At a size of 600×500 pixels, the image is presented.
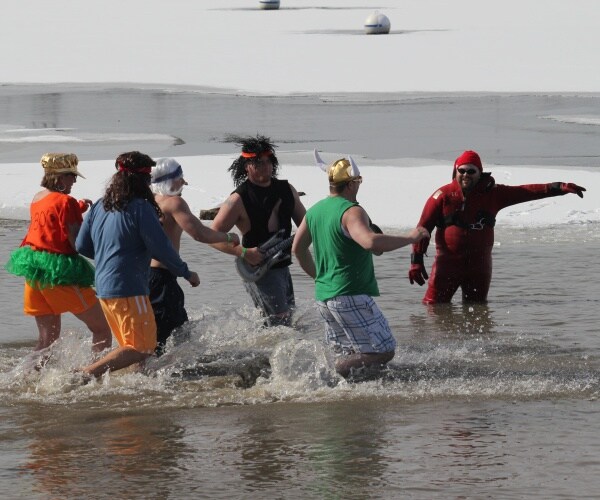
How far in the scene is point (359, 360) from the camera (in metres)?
7.50

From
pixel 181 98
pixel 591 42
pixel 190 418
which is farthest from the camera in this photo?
pixel 591 42

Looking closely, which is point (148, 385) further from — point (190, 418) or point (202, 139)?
point (202, 139)

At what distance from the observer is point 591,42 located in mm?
33969

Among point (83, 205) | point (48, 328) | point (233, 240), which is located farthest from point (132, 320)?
point (233, 240)

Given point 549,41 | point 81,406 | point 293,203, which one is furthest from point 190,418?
point 549,41

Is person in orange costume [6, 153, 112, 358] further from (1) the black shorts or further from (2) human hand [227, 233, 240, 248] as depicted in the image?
(2) human hand [227, 233, 240, 248]

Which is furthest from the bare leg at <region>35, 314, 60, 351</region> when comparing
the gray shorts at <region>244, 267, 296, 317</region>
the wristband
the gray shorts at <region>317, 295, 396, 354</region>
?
the wristband

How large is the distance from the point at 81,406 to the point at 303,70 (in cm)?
2369

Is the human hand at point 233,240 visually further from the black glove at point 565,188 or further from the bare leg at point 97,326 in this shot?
the black glove at point 565,188

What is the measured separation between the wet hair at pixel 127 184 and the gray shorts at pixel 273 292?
1492 mm

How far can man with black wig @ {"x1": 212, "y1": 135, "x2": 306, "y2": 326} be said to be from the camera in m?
8.60

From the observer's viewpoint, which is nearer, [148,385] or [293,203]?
[148,385]

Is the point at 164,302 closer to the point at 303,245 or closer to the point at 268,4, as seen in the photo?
the point at 303,245

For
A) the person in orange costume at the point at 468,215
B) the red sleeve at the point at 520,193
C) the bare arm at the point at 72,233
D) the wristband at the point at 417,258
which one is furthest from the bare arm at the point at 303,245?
the red sleeve at the point at 520,193
